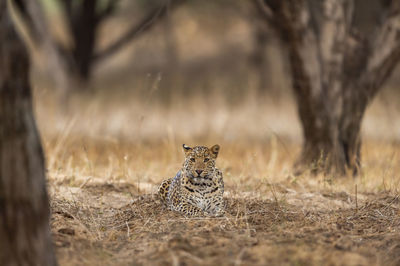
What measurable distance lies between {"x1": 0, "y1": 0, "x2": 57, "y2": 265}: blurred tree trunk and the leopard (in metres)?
1.90

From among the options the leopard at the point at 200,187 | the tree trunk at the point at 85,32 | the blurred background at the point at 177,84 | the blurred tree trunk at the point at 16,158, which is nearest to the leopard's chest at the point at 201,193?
the leopard at the point at 200,187

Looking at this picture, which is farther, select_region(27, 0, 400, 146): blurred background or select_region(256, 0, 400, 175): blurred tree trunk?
select_region(27, 0, 400, 146): blurred background

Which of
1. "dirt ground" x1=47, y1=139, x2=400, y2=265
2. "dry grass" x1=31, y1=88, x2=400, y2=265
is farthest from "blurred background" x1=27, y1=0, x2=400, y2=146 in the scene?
"dirt ground" x1=47, y1=139, x2=400, y2=265

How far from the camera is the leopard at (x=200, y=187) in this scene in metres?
4.77

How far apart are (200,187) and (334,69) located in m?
3.24

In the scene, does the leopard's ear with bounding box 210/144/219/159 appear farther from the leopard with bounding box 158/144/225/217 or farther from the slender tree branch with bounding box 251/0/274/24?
the slender tree branch with bounding box 251/0/274/24

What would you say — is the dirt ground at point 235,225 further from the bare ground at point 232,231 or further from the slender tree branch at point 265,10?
the slender tree branch at point 265,10

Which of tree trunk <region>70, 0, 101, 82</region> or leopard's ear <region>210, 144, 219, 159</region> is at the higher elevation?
tree trunk <region>70, 0, 101, 82</region>

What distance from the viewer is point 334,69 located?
7316 mm

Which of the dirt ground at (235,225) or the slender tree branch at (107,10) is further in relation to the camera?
the slender tree branch at (107,10)

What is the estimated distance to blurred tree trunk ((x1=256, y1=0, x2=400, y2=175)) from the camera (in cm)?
704

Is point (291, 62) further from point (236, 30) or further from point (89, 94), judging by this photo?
point (236, 30)

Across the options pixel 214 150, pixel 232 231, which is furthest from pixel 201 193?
pixel 232 231

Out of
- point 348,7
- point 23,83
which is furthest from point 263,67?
point 23,83
